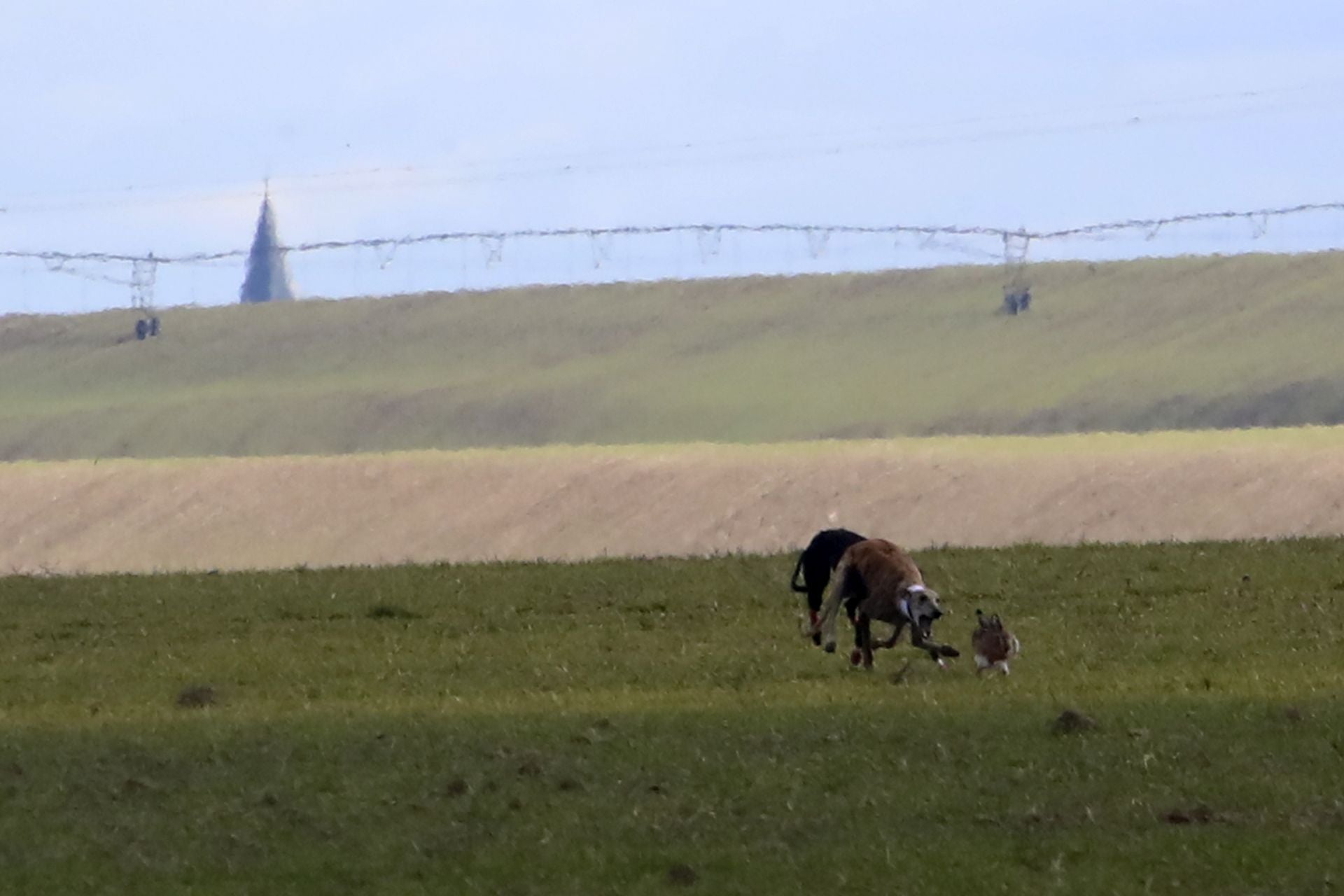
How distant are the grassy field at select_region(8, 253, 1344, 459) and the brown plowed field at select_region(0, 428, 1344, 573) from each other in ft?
119

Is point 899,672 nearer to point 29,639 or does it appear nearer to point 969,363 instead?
point 29,639

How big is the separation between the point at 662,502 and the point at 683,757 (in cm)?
4479

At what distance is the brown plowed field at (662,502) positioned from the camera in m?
55.0

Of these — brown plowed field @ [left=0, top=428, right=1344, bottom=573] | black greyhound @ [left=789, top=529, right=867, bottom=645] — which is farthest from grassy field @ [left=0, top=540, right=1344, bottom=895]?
brown plowed field @ [left=0, top=428, right=1344, bottom=573]

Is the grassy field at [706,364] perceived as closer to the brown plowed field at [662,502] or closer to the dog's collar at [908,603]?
the brown plowed field at [662,502]

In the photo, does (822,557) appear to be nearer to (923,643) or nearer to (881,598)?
(881,598)

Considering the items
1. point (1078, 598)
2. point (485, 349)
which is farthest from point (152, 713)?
point (485, 349)

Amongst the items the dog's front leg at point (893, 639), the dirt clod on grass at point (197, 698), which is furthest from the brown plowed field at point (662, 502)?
the dog's front leg at point (893, 639)

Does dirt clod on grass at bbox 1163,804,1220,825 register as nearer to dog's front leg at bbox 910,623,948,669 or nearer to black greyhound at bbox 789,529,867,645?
dog's front leg at bbox 910,623,948,669

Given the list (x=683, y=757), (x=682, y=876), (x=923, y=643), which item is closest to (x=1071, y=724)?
(x=683, y=757)

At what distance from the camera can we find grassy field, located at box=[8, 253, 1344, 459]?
11075cm

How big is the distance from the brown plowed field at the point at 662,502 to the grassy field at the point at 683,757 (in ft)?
77.6

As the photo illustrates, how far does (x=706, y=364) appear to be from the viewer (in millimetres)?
130875

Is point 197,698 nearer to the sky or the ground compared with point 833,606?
nearer to the ground
